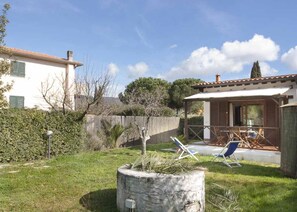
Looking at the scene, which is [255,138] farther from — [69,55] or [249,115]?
[69,55]

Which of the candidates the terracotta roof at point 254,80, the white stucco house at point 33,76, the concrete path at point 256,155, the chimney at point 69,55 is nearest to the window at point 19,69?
the white stucco house at point 33,76

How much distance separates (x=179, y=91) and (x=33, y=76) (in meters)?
23.7

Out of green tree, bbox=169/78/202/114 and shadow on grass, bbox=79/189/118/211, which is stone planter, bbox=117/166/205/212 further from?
green tree, bbox=169/78/202/114

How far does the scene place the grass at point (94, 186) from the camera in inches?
302

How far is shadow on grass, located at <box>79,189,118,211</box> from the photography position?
7.67m

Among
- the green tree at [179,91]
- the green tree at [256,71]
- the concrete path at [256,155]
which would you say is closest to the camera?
the concrete path at [256,155]

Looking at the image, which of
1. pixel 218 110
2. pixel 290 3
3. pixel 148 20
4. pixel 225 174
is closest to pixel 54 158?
pixel 225 174

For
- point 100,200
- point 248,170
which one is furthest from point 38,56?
point 248,170

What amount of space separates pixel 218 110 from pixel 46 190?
15704 mm

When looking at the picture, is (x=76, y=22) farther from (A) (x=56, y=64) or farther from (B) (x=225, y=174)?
(B) (x=225, y=174)

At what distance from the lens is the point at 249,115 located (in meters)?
20.7

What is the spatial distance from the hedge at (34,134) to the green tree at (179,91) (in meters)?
28.5

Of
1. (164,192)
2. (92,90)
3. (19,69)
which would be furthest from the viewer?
(19,69)

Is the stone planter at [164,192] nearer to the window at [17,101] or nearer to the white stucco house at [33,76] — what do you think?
the white stucco house at [33,76]
